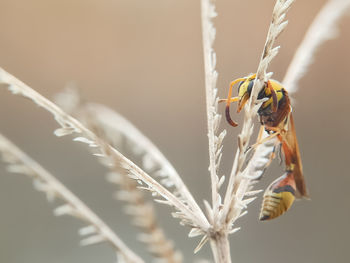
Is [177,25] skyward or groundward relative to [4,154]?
skyward

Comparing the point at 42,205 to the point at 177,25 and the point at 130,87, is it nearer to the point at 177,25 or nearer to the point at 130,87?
the point at 130,87

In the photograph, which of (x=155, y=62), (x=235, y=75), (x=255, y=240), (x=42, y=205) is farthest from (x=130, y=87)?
(x=255, y=240)

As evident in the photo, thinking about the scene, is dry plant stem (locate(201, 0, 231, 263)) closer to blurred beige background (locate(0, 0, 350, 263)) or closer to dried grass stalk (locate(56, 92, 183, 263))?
dried grass stalk (locate(56, 92, 183, 263))

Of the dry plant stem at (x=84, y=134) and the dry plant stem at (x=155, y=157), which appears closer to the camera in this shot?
the dry plant stem at (x=84, y=134)

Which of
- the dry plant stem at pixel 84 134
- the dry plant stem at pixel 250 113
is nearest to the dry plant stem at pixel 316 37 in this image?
the dry plant stem at pixel 250 113

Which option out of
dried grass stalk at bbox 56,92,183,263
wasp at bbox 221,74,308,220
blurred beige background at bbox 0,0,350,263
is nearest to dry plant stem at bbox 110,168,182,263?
dried grass stalk at bbox 56,92,183,263

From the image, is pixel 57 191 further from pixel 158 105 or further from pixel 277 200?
pixel 158 105

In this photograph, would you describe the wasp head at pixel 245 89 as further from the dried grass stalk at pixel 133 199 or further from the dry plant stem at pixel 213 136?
the dried grass stalk at pixel 133 199
